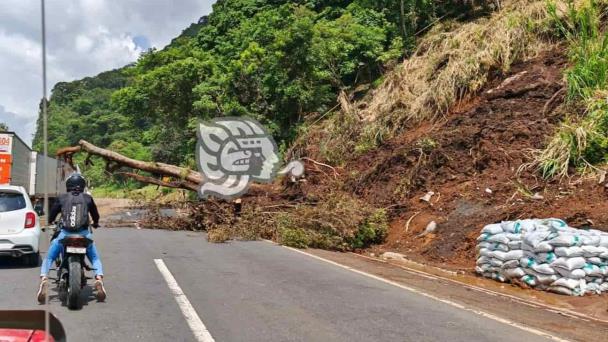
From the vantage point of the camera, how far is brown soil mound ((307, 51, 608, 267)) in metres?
11.5

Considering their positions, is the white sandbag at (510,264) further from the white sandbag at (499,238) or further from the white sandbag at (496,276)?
the white sandbag at (499,238)

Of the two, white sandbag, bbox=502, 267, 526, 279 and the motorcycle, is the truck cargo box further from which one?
white sandbag, bbox=502, 267, 526, 279

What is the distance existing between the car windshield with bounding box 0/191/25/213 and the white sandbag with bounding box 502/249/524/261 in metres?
8.84

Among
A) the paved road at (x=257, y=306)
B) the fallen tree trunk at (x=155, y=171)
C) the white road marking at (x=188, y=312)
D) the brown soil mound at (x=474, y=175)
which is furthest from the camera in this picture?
the fallen tree trunk at (x=155, y=171)

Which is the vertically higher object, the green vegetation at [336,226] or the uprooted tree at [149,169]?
the uprooted tree at [149,169]

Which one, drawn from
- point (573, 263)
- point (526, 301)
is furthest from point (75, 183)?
point (573, 263)

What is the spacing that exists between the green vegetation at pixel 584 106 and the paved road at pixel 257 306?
5899 mm

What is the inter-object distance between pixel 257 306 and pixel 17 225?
5.28 meters

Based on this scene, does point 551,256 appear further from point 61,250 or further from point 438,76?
point 438,76

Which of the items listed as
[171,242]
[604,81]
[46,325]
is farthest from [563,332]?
[171,242]

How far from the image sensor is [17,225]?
9648 millimetres

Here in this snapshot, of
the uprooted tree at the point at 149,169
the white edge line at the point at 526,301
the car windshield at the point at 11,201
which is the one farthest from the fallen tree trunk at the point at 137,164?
the white edge line at the point at 526,301

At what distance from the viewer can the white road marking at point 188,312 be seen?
225 inches

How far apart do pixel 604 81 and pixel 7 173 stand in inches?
724
